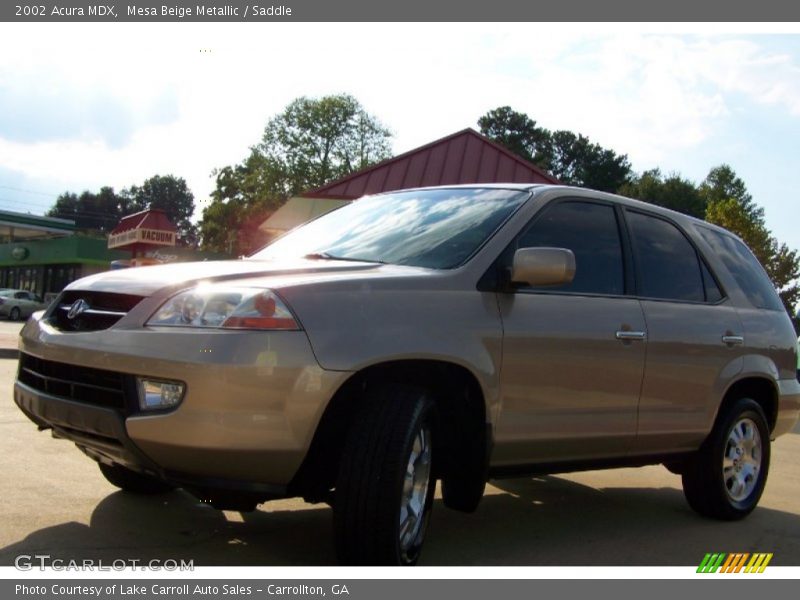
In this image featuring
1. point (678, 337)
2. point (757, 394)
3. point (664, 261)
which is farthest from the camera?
point (757, 394)

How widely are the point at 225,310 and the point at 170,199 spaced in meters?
124

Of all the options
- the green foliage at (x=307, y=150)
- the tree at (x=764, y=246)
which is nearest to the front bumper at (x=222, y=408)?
the tree at (x=764, y=246)

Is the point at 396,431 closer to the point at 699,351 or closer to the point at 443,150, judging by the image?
the point at 699,351

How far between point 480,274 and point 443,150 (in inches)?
761

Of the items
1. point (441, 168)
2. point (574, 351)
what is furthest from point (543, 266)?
point (441, 168)

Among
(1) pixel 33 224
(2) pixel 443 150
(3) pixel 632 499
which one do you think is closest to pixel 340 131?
(1) pixel 33 224

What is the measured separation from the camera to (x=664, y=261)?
5.41 meters

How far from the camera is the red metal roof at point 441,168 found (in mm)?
22156

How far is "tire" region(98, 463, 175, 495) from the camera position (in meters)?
4.83

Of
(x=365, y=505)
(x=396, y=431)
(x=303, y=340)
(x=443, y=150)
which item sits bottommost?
(x=365, y=505)

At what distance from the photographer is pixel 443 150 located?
2308cm

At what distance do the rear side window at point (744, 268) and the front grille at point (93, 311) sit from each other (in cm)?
384
